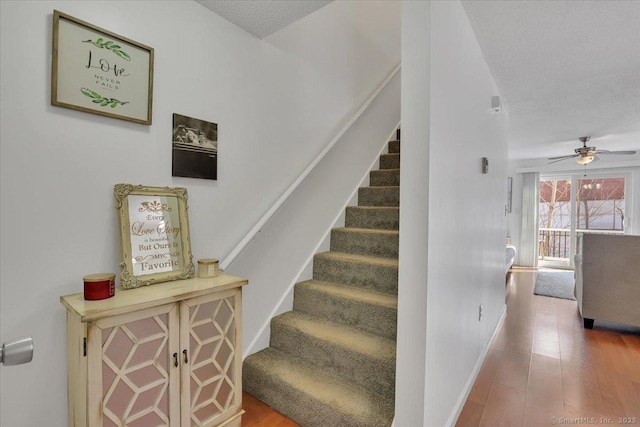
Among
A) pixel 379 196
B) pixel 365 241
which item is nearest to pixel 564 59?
pixel 379 196

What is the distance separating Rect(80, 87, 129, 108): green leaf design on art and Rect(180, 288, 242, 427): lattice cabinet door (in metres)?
0.88

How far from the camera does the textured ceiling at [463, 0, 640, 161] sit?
1.68m

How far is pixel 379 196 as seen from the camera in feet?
9.09

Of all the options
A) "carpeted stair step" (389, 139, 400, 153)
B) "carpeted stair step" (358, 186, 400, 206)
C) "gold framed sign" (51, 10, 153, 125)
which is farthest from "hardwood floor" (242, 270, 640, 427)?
"carpeted stair step" (389, 139, 400, 153)

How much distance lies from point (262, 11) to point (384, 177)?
1800 mm

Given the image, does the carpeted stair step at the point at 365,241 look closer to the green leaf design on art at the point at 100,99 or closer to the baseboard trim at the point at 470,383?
the baseboard trim at the point at 470,383

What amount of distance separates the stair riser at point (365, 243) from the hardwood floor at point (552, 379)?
107 centimetres

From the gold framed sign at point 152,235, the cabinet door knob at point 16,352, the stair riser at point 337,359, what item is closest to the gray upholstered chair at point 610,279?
the stair riser at point 337,359

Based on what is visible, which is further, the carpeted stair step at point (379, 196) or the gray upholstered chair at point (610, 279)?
the gray upholstered chair at point (610, 279)

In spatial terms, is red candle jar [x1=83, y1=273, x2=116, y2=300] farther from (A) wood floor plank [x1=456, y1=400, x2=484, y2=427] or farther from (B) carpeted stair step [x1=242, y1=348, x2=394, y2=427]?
(A) wood floor plank [x1=456, y1=400, x2=484, y2=427]

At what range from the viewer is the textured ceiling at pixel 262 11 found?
1.53 m

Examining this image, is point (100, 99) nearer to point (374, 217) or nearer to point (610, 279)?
point (374, 217)

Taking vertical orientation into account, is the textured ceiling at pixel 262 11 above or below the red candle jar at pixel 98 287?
above

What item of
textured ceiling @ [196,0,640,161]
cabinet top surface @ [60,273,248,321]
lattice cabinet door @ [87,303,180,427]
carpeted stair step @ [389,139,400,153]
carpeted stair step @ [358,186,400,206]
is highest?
textured ceiling @ [196,0,640,161]
